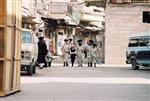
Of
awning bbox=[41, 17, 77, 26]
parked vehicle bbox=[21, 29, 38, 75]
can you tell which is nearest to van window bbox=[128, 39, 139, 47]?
parked vehicle bbox=[21, 29, 38, 75]

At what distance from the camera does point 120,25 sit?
146 ft

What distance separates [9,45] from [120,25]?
29.5 metres

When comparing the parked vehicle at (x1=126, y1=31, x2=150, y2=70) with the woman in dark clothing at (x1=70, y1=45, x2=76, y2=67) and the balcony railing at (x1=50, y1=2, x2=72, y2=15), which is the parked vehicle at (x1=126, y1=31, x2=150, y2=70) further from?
the balcony railing at (x1=50, y1=2, x2=72, y2=15)

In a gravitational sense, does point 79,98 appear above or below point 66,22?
below

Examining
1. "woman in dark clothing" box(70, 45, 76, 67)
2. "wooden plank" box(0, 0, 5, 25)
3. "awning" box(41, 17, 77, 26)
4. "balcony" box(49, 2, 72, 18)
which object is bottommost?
"woman in dark clothing" box(70, 45, 76, 67)

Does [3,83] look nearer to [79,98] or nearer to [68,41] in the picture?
[79,98]

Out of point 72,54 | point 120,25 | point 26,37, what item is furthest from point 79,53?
point 26,37

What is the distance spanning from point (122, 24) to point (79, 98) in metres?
30.0

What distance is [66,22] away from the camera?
66.4m

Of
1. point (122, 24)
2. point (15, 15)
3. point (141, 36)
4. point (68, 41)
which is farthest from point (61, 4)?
point (15, 15)

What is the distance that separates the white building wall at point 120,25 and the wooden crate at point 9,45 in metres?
28.0

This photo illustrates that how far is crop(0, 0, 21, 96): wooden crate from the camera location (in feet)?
49.1

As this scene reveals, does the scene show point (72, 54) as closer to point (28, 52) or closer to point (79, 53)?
point (79, 53)

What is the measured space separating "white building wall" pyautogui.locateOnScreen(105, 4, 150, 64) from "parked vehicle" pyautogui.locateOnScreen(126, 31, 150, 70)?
9504 mm
